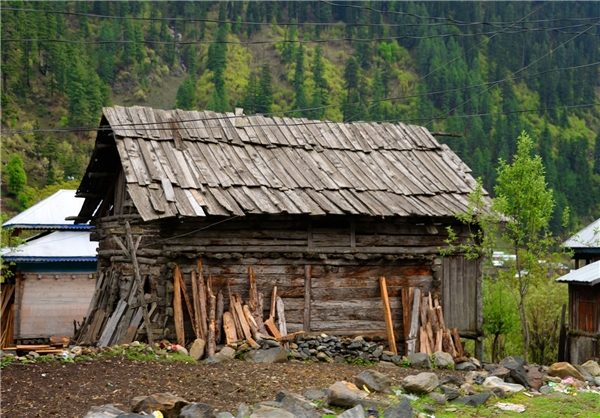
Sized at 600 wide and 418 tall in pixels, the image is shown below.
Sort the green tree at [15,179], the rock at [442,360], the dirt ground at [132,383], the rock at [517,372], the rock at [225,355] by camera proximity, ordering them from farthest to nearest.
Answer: the green tree at [15,179], the rock at [442,360], the rock at [225,355], the rock at [517,372], the dirt ground at [132,383]

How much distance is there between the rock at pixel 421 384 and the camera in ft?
35.1

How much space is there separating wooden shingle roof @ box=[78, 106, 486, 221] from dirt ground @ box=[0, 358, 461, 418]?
11.9 feet

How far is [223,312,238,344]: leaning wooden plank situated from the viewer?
15.2 metres

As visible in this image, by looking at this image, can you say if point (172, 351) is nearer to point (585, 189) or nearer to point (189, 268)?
point (189, 268)

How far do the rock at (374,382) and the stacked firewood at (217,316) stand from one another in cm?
434

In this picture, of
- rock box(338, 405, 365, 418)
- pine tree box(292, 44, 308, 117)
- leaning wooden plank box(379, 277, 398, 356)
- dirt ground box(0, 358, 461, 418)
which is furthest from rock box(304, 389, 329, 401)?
pine tree box(292, 44, 308, 117)

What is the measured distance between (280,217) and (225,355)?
367cm

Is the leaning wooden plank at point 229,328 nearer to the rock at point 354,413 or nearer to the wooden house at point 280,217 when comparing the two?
the wooden house at point 280,217

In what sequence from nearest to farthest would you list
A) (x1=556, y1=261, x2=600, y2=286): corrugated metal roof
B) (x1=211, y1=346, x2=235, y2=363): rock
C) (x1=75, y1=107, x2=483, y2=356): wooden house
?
(x1=211, y1=346, x2=235, y2=363): rock → (x1=75, y1=107, x2=483, y2=356): wooden house → (x1=556, y1=261, x2=600, y2=286): corrugated metal roof

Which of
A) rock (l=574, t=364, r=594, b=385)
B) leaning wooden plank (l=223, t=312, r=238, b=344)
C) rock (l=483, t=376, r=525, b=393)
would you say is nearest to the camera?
rock (l=483, t=376, r=525, b=393)

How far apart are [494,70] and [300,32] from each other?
4124cm

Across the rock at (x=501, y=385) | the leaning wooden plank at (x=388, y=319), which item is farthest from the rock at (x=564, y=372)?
the leaning wooden plank at (x=388, y=319)

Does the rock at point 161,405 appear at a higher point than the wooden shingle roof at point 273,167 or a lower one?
lower

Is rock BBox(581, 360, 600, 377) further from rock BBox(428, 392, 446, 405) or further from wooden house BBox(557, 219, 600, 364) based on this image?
wooden house BBox(557, 219, 600, 364)
